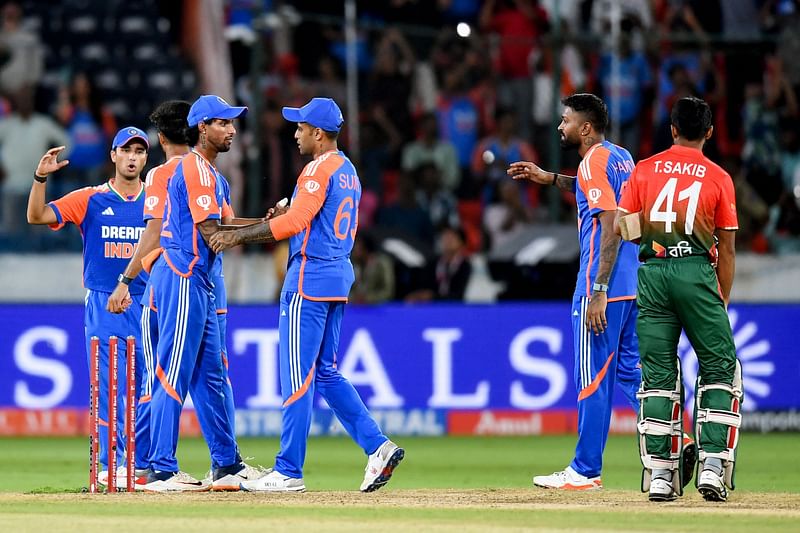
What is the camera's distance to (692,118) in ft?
30.8

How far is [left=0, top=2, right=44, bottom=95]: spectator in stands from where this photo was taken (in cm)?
2072

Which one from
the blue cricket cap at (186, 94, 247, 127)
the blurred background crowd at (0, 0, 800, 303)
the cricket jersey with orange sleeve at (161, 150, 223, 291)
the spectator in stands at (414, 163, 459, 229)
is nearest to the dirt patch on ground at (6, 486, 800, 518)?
the cricket jersey with orange sleeve at (161, 150, 223, 291)

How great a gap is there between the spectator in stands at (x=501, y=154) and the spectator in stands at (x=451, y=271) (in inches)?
73.7

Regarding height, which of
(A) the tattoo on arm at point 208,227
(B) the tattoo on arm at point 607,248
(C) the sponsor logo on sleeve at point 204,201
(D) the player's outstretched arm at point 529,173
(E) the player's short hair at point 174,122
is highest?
(E) the player's short hair at point 174,122

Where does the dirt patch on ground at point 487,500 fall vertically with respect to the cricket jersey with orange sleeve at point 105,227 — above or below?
below

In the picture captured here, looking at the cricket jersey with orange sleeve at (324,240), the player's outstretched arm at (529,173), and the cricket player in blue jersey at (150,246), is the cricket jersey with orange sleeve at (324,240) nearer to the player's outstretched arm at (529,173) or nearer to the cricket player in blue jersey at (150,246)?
the cricket player in blue jersey at (150,246)

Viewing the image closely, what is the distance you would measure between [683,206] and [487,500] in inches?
86.7

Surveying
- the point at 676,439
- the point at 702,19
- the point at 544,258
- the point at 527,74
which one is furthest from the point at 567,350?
the point at 676,439

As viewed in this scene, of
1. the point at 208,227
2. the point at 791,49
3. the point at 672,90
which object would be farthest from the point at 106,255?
the point at 791,49

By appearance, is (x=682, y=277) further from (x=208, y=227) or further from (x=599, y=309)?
(x=208, y=227)

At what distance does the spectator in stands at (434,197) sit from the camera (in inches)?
764

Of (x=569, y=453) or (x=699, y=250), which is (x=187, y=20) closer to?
(x=569, y=453)

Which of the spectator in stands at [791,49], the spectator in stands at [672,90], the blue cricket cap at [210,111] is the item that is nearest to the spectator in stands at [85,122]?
the spectator in stands at [672,90]

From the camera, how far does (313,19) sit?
1870 cm
